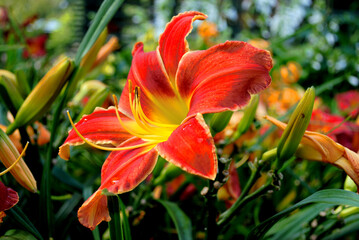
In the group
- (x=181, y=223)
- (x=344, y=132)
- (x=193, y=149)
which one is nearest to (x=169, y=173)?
(x=181, y=223)

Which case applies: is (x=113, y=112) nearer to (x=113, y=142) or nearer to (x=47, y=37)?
(x=113, y=142)

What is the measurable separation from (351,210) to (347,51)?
135 centimetres

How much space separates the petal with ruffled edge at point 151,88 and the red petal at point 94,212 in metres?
0.13

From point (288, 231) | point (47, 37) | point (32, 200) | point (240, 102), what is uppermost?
point (240, 102)

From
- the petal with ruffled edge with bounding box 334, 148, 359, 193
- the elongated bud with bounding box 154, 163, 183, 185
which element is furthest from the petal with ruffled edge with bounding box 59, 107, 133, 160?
the petal with ruffled edge with bounding box 334, 148, 359, 193

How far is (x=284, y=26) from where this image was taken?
1970 mm

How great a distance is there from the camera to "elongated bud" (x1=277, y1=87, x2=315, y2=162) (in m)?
0.35

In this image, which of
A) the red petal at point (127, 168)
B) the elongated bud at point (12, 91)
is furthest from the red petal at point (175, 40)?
the elongated bud at point (12, 91)

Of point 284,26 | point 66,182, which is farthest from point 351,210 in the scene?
point 284,26

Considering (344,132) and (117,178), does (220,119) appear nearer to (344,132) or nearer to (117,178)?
(117,178)

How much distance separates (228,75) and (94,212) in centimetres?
19

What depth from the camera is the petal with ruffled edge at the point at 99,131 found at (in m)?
0.40

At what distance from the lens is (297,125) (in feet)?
1.17

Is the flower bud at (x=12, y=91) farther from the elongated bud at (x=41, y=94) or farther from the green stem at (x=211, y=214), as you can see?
the green stem at (x=211, y=214)
